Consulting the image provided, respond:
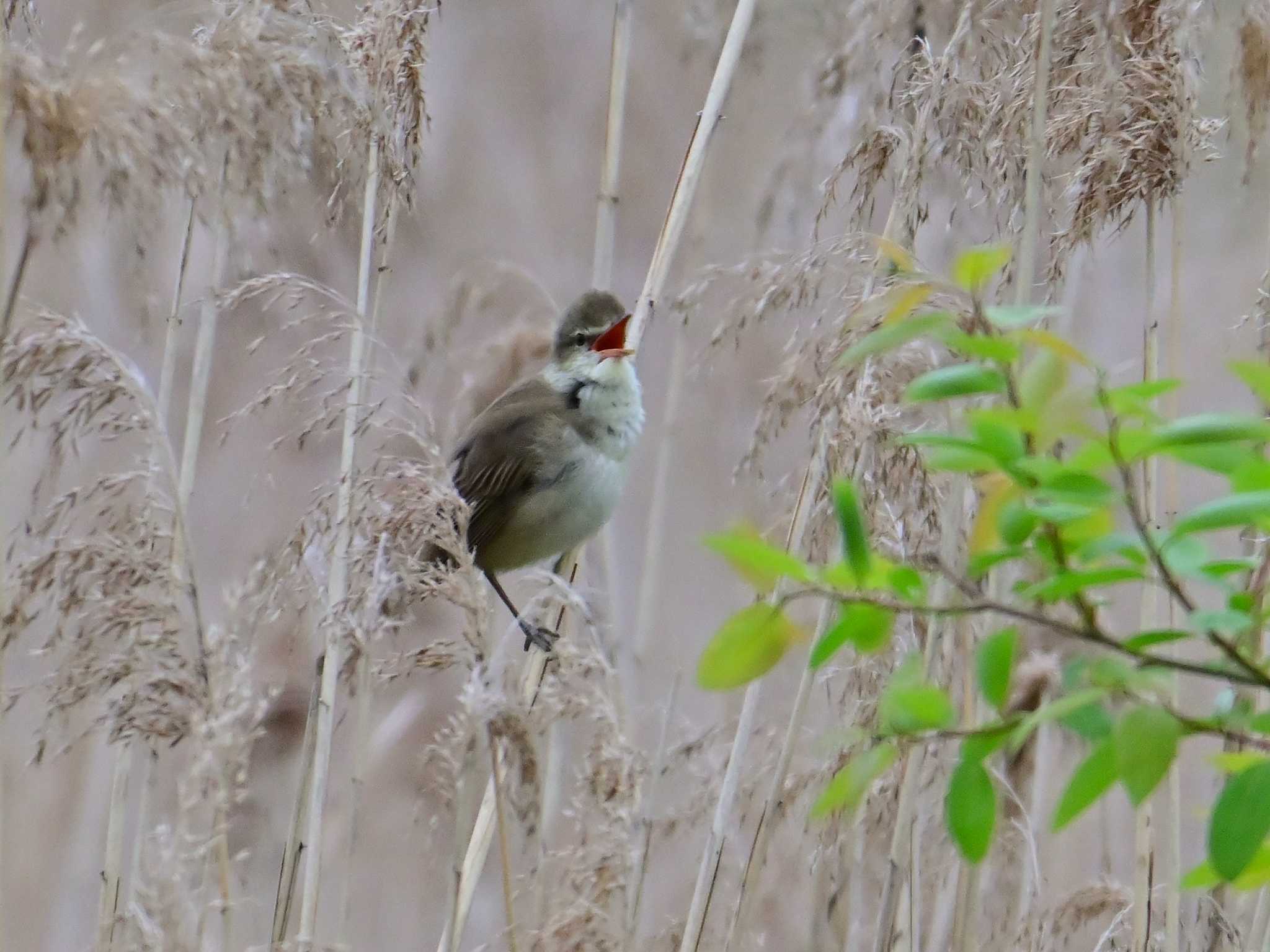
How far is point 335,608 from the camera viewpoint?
65.6 inches

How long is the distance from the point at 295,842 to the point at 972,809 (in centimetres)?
121

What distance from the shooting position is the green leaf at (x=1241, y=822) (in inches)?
26.2

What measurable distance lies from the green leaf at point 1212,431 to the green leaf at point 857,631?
181mm

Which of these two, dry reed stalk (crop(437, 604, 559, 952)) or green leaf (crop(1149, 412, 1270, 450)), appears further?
dry reed stalk (crop(437, 604, 559, 952))

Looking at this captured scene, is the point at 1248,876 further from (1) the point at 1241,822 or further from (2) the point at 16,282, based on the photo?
(2) the point at 16,282

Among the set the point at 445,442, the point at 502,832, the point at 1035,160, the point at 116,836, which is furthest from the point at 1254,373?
the point at 445,442

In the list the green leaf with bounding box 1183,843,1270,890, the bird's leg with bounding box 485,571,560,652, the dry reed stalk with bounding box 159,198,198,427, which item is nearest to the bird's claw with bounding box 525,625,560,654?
the bird's leg with bounding box 485,571,560,652

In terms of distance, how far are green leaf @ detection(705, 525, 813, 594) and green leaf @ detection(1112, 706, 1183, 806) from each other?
18cm

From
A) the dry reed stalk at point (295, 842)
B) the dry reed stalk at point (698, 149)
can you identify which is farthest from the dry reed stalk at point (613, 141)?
the dry reed stalk at point (295, 842)

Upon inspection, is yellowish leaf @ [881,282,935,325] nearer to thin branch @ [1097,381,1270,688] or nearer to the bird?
thin branch @ [1097,381,1270,688]

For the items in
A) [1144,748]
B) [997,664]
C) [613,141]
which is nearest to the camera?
[1144,748]

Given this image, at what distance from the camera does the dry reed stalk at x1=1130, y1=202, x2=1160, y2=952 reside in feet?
5.40

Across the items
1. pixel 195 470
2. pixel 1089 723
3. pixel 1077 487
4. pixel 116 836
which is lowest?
pixel 116 836

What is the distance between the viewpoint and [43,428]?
174 cm
